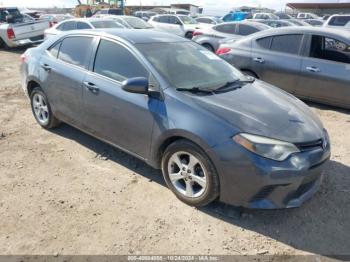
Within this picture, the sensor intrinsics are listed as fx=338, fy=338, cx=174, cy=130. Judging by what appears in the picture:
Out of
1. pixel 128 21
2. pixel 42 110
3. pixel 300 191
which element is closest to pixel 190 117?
pixel 300 191

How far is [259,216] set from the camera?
10.8 ft

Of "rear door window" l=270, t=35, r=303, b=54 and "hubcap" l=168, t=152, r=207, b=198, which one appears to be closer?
"hubcap" l=168, t=152, r=207, b=198

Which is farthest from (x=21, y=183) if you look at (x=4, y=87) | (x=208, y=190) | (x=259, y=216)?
(x=4, y=87)

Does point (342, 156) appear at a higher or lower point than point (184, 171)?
lower

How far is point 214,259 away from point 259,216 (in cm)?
75

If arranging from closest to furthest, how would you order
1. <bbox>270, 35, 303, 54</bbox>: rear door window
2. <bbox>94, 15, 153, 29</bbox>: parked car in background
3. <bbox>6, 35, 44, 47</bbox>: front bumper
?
<bbox>270, 35, 303, 54</bbox>: rear door window → <bbox>94, 15, 153, 29</bbox>: parked car in background → <bbox>6, 35, 44, 47</bbox>: front bumper

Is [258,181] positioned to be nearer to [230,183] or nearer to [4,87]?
[230,183]

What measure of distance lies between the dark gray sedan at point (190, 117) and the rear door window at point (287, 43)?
2.89m

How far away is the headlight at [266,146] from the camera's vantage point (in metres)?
2.89

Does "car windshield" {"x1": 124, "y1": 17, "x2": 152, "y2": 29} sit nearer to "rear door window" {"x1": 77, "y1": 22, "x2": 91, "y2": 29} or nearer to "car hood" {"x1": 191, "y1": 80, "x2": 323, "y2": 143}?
"rear door window" {"x1": 77, "y1": 22, "x2": 91, "y2": 29}

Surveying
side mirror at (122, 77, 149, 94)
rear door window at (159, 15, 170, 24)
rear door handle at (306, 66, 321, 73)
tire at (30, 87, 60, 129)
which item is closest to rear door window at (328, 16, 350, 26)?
rear door window at (159, 15, 170, 24)

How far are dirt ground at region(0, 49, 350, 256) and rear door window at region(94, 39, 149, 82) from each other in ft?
3.72

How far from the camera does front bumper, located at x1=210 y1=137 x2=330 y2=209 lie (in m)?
2.88

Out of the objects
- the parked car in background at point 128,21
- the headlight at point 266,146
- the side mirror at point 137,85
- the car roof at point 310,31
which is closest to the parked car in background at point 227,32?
the parked car in background at point 128,21
